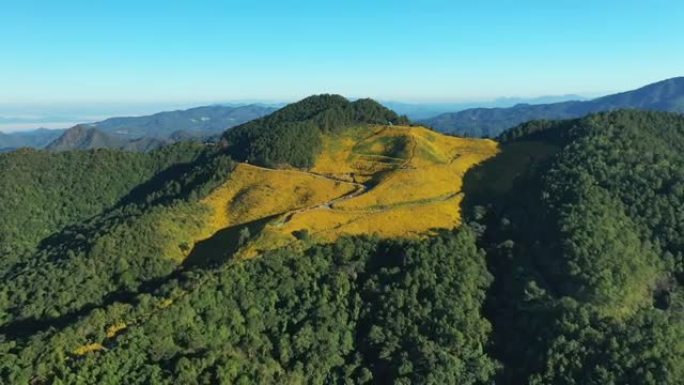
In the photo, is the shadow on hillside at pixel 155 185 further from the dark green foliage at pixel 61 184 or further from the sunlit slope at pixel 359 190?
the sunlit slope at pixel 359 190

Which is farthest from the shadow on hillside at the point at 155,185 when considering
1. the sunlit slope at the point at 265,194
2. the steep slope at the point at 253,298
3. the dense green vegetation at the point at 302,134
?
the steep slope at the point at 253,298

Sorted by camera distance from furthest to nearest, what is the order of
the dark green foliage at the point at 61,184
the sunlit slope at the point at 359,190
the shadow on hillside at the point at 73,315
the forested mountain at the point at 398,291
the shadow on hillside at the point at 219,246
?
the dark green foliage at the point at 61,184, the sunlit slope at the point at 359,190, the shadow on hillside at the point at 219,246, the shadow on hillside at the point at 73,315, the forested mountain at the point at 398,291

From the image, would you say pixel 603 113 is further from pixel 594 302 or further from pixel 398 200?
pixel 594 302

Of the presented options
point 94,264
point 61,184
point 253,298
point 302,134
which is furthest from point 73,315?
point 61,184

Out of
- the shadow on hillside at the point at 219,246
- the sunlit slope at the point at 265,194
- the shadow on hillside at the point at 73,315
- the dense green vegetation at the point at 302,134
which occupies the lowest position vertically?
the shadow on hillside at the point at 73,315

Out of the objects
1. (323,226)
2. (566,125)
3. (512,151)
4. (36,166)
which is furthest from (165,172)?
(566,125)

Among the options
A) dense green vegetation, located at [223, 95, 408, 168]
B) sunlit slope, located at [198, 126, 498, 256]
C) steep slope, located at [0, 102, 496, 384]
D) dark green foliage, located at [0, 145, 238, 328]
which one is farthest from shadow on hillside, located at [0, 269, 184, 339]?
dense green vegetation, located at [223, 95, 408, 168]

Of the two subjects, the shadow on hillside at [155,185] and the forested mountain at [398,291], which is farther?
the shadow on hillside at [155,185]
